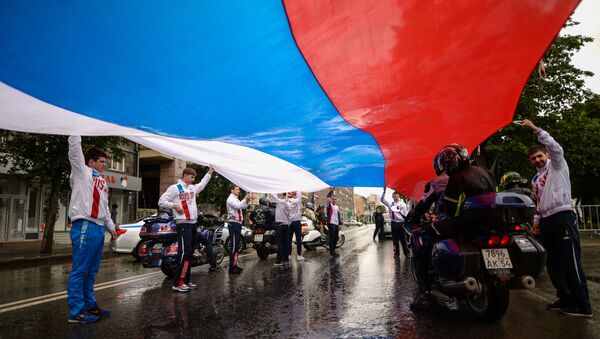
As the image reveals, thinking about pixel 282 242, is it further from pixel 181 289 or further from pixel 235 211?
pixel 181 289

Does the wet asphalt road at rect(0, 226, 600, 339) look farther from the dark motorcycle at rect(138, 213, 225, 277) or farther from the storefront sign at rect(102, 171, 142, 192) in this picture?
the storefront sign at rect(102, 171, 142, 192)

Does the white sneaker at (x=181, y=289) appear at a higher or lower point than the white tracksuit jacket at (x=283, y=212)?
lower

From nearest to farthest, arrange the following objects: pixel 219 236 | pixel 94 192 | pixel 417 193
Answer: pixel 94 192, pixel 417 193, pixel 219 236

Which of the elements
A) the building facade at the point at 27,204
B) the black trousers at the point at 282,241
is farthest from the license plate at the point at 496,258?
the building facade at the point at 27,204

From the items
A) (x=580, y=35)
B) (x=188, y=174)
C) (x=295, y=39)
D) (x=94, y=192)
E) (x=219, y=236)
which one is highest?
(x=580, y=35)

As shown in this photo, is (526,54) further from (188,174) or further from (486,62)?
(188,174)

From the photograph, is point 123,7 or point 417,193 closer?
point 123,7

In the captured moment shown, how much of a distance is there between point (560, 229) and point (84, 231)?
559 cm

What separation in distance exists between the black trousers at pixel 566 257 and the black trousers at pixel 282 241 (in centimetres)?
665

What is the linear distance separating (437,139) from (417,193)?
262 cm

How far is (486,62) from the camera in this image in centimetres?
350

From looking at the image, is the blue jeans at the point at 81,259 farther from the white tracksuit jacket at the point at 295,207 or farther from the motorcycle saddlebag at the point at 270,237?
the motorcycle saddlebag at the point at 270,237

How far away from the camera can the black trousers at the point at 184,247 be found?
260 inches

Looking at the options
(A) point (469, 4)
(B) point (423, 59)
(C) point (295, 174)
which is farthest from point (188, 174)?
(A) point (469, 4)
